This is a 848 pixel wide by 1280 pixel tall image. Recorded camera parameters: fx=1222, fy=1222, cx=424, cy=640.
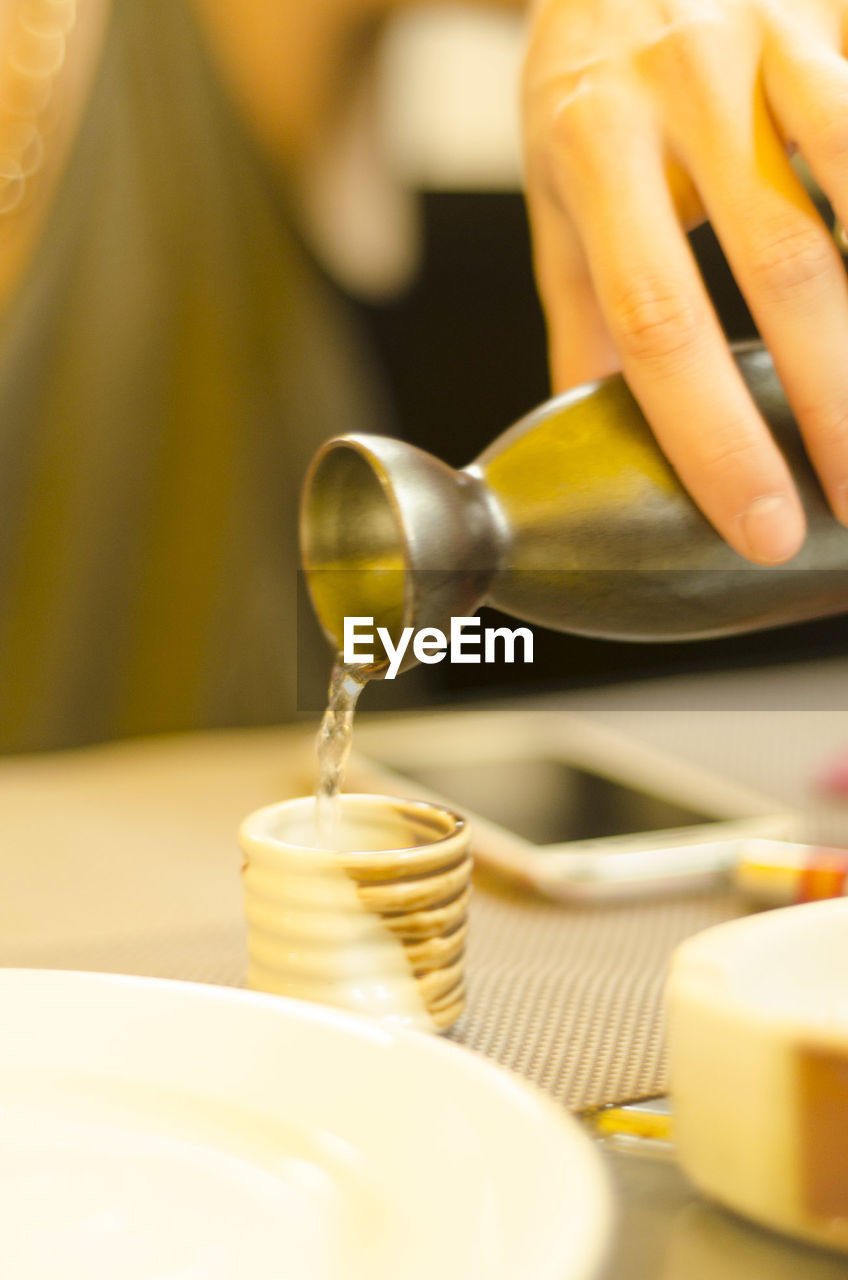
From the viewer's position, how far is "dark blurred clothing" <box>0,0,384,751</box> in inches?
57.7

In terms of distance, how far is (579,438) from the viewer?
1.75ft

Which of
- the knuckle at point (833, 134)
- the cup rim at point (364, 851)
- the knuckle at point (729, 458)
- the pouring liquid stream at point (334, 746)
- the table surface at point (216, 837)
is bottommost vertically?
the table surface at point (216, 837)

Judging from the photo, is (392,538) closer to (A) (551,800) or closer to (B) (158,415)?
(A) (551,800)

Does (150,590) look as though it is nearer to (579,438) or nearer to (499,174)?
(499,174)

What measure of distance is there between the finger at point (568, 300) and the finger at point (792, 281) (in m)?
0.20

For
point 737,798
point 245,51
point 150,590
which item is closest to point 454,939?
point 737,798

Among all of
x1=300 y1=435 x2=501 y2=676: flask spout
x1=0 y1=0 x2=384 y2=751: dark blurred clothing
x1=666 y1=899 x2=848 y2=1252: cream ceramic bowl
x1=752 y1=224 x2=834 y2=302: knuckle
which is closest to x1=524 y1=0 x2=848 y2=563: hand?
x1=752 y1=224 x2=834 y2=302: knuckle

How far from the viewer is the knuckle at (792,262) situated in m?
0.54

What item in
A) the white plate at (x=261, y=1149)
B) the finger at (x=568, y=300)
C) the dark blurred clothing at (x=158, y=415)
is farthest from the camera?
the dark blurred clothing at (x=158, y=415)

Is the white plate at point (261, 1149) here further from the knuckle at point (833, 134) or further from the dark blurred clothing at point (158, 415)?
the dark blurred clothing at point (158, 415)

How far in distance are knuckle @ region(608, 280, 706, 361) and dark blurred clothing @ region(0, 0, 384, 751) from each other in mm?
1044

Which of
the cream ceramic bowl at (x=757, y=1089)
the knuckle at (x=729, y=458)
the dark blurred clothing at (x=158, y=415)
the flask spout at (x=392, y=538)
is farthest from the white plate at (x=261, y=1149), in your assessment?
the dark blurred clothing at (x=158, y=415)

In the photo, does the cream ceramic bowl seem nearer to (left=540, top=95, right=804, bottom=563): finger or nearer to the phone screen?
(left=540, top=95, right=804, bottom=563): finger

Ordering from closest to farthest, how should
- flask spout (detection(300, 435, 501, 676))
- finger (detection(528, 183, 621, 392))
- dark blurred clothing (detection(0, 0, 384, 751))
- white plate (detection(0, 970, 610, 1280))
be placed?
white plate (detection(0, 970, 610, 1280))
flask spout (detection(300, 435, 501, 676))
finger (detection(528, 183, 621, 392))
dark blurred clothing (detection(0, 0, 384, 751))
